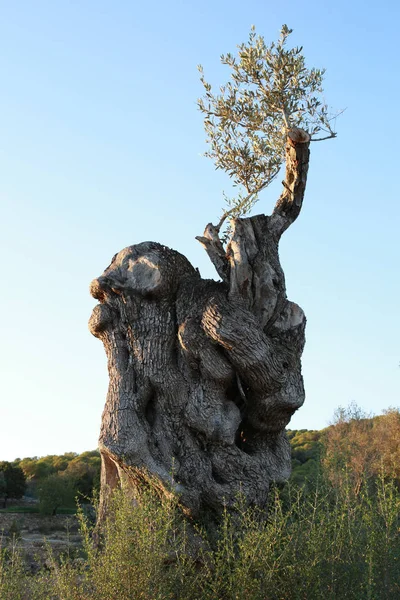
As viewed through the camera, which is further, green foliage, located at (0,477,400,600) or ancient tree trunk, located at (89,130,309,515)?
ancient tree trunk, located at (89,130,309,515)

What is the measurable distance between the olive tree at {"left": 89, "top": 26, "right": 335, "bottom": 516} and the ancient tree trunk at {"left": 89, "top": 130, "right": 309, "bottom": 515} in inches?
0.6

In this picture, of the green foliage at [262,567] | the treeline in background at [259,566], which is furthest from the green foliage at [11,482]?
the green foliage at [262,567]

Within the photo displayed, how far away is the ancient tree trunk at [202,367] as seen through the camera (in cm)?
918

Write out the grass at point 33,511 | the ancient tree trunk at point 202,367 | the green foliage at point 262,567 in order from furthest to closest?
1. the grass at point 33,511
2. the ancient tree trunk at point 202,367
3. the green foliage at point 262,567

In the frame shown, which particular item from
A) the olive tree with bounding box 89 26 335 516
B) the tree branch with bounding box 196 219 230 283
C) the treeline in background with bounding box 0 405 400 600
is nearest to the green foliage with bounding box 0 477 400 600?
the treeline in background with bounding box 0 405 400 600

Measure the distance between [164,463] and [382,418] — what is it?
25737 millimetres

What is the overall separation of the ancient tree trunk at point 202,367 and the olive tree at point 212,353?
0.05 feet

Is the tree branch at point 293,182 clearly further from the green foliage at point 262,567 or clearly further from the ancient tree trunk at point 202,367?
the green foliage at point 262,567

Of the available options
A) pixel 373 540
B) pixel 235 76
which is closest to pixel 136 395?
pixel 373 540

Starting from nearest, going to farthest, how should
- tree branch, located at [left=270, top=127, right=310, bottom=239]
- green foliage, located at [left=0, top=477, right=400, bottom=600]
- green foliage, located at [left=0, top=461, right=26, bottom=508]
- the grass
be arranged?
green foliage, located at [left=0, top=477, right=400, bottom=600] → tree branch, located at [left=270, top=127, right=310, bottom=239] → the grass → green foliage, located at [left=0, top=461, right=26, bottom=508]

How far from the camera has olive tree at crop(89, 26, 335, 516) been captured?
30.1 feet

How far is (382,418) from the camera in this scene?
3316 cm

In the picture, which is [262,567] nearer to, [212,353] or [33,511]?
[212,353]

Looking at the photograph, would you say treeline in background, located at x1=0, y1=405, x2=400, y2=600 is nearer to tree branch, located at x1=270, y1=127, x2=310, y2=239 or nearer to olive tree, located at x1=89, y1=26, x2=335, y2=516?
olive tree, located at x1=89, y1=26, x2=335, y2=516
